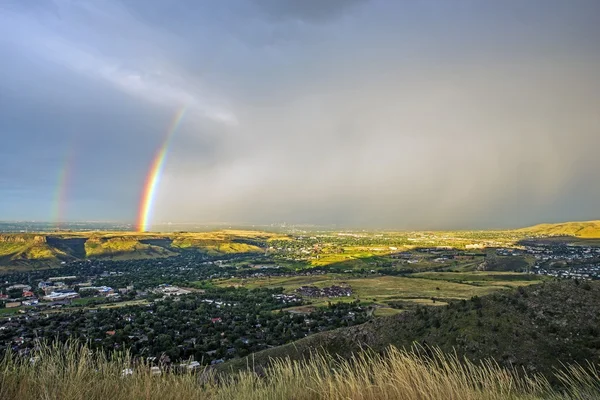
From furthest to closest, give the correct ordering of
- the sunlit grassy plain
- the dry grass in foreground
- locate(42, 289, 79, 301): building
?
locate(42, 289, 79, 301): building, the sunlit grassy plain, the dry grass in foreground

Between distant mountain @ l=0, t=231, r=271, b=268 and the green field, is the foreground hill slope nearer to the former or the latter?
the green field

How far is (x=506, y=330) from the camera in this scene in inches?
734

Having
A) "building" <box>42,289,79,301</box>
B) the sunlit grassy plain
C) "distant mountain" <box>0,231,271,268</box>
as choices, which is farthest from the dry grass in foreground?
"distant mountain" <box>0,231,271,268</box>

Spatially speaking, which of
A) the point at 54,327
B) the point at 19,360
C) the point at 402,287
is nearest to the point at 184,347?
the point at 54,327

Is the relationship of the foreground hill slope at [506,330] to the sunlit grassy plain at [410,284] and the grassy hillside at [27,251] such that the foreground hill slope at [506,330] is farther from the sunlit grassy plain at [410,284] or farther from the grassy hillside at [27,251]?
the grassy hillside at [27,251]

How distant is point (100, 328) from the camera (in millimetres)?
41219

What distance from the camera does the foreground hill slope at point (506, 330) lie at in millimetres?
16281

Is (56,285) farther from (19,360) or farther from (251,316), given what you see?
(19,360)

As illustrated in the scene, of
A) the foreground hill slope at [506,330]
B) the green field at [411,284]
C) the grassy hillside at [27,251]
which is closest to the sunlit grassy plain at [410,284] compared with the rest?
the green field at [411,284]

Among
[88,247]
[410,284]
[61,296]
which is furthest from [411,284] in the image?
[88,247]

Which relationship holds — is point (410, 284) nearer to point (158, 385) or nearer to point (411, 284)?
point (411, 284)

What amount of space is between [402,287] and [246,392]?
76.3m

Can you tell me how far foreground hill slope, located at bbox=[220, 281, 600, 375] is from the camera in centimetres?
1628

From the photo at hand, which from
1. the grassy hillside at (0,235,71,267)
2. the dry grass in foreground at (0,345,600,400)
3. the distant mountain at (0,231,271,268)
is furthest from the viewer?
Result: the distant mountain at (0,231,271,268)
